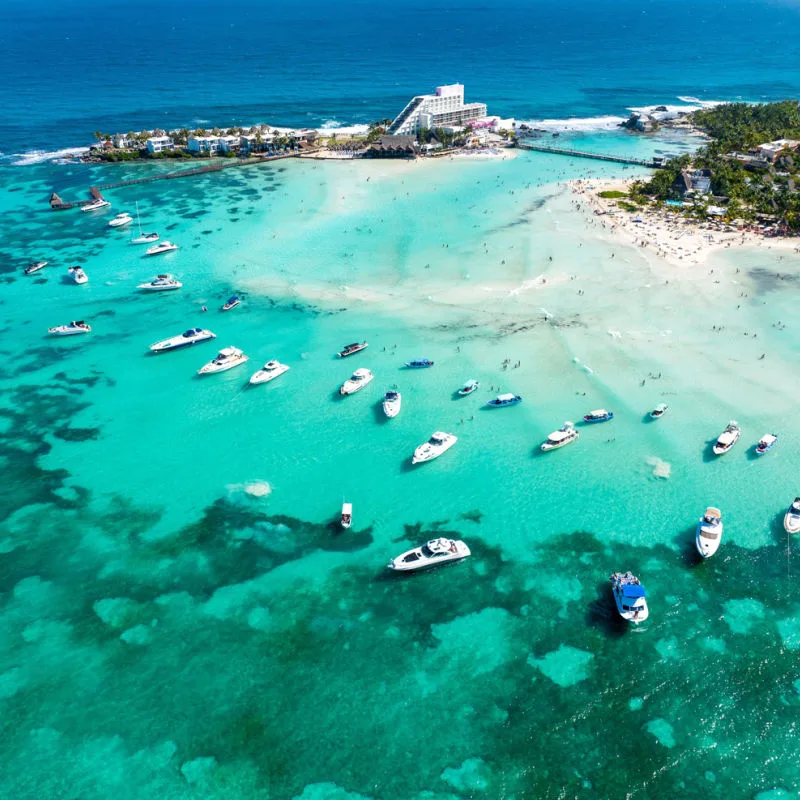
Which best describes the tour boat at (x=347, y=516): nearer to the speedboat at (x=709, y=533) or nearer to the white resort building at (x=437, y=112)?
the speedboat at (x=709, y=533)

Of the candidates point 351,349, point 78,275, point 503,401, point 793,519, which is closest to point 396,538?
point 503,401

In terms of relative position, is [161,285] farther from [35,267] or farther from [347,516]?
[347,516]

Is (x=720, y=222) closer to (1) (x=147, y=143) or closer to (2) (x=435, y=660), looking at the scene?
(2) (x=435, y=660)

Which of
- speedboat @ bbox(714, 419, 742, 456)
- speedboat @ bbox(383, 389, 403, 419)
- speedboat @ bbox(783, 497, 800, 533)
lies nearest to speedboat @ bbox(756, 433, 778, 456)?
speedboat @ bbox(714, 419, 742, 456)

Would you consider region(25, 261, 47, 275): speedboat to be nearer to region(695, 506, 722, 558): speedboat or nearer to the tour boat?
the tour boat

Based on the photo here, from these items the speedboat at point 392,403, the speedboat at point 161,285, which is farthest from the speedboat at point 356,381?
the speedboat at point 161,285
